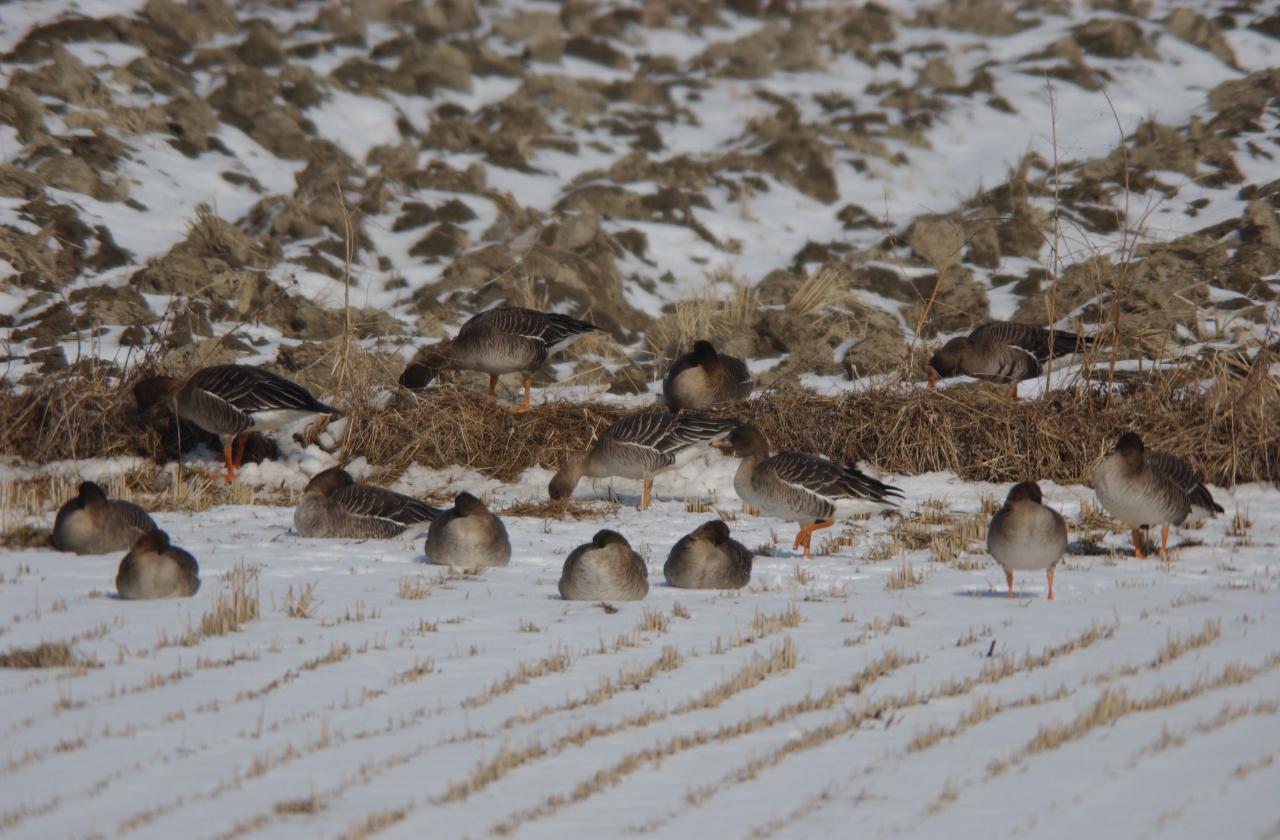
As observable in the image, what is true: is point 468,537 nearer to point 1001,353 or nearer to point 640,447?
point 640,447

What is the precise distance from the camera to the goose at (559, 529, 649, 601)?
8125mm

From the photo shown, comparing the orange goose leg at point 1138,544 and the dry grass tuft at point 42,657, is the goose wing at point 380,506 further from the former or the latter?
the orange goose leg at point 1138,544

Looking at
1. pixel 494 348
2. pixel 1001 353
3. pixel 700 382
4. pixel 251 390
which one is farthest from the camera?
pixel 1001 353

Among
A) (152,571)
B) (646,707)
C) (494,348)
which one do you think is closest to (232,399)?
(494,348)

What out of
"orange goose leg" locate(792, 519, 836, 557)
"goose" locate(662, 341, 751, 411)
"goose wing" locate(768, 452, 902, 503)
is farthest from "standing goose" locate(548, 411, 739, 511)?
"orange goose leg" locate(792, 519, 836, 557)

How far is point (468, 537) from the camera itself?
30.5ft

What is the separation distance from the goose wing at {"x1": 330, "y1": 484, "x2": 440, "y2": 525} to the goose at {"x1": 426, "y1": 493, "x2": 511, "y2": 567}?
1.15 m

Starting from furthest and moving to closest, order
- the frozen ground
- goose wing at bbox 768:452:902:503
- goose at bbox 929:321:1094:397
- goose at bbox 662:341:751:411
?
goose at bbox 929:321:1094:397 → goose at bbox 662:341:751:411 → goose wing at bbox 768:452:902:503 → the frozen ground

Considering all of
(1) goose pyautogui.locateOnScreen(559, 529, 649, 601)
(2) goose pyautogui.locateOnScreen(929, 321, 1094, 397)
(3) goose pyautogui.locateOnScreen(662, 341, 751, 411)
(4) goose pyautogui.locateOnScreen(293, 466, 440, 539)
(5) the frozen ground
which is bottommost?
(5) the frozen ground

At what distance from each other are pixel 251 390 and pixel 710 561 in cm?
615

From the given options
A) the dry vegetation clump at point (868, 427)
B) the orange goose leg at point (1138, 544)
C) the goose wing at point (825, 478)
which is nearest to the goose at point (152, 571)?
the goose wing at point (825, 478)

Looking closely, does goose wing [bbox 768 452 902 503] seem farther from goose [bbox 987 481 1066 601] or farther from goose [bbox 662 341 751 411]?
goose [bbox 662 341 751 411]

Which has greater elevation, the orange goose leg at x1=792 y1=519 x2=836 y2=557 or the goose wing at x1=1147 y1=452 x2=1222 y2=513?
the goose wing at x1=1147 y1=452 x2=1222 y2=513

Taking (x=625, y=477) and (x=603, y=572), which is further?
(x=625, y=477)
